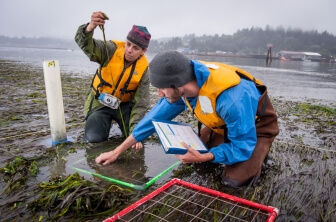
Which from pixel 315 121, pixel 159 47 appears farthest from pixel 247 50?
pixel 315 121

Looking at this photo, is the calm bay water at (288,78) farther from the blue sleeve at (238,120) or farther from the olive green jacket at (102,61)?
the blue sleeve at (238,120)

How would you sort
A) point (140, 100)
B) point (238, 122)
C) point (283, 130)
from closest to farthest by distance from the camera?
point (238, 122) → point (140, 100) → point (283, 130)

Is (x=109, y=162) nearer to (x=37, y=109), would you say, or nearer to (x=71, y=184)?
(x=71, y=184)

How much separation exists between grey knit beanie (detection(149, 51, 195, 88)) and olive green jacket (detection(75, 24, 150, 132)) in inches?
81.4

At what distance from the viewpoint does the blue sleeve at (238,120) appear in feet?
9.11

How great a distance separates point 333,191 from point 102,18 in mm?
3882

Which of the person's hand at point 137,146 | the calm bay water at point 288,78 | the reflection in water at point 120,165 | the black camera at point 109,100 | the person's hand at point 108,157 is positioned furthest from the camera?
the calm bay water at point 288,78

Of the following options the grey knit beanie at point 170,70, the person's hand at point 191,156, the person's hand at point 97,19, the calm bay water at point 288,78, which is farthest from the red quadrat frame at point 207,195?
the calm bay water at point 288,78

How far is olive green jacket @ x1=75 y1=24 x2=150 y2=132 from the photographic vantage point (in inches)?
170

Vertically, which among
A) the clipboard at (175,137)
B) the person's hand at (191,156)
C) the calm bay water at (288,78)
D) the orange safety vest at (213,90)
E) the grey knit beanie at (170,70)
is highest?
the grey knit beanie at (170,70)

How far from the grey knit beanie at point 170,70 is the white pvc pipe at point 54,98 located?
81.6 inches

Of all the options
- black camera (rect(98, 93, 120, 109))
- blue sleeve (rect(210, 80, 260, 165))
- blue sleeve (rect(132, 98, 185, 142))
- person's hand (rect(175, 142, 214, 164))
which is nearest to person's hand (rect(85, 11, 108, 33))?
black camera (rect(98, 93, 120, 109))

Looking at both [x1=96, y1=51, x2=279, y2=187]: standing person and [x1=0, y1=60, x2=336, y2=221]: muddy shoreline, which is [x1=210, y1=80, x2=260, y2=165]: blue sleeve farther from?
[x1=0, y1=60, x2=336, y2=221]: muddy shoreline

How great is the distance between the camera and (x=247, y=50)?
387 feet
